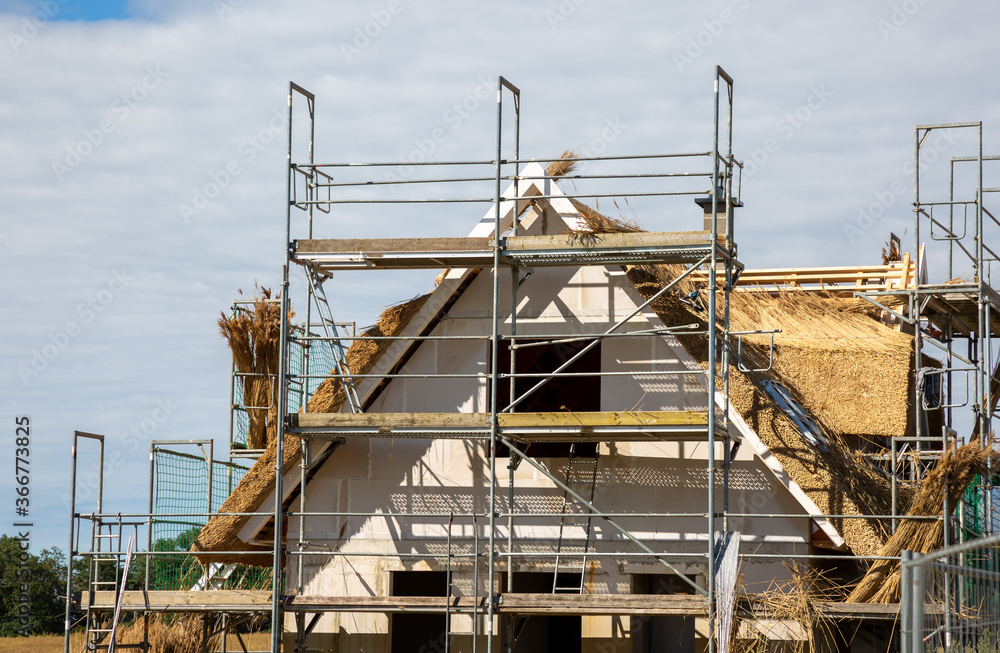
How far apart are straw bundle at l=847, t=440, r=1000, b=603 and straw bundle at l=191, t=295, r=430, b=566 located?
6043mm

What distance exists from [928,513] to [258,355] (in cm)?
897

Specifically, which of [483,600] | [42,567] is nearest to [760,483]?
[483,600]

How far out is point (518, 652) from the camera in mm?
17328

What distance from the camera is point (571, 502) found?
14.6m

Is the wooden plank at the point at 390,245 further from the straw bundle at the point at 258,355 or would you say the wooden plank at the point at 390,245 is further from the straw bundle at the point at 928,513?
the straw bundle at the point at 928,513

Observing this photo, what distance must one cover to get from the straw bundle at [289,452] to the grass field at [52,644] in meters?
6.53

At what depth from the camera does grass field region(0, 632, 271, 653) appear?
2296 cm

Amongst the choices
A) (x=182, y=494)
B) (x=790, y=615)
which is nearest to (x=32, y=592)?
(x=182, y=494)

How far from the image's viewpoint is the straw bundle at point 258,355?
17000mm

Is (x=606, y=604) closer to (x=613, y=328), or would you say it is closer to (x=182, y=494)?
(x=613, y=328)

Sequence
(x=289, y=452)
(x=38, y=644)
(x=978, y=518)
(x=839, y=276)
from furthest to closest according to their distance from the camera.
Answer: (x=38, y=644), (x=839, y=276), (x=978, y=518), (x=289, y=452)

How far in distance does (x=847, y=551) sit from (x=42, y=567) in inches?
1035

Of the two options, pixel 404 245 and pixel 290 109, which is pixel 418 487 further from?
pixel 290 109

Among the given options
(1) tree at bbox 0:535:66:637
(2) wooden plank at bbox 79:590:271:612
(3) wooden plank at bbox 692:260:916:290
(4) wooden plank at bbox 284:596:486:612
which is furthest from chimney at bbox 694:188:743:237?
(1) tree at bbox 0:535:66:637
